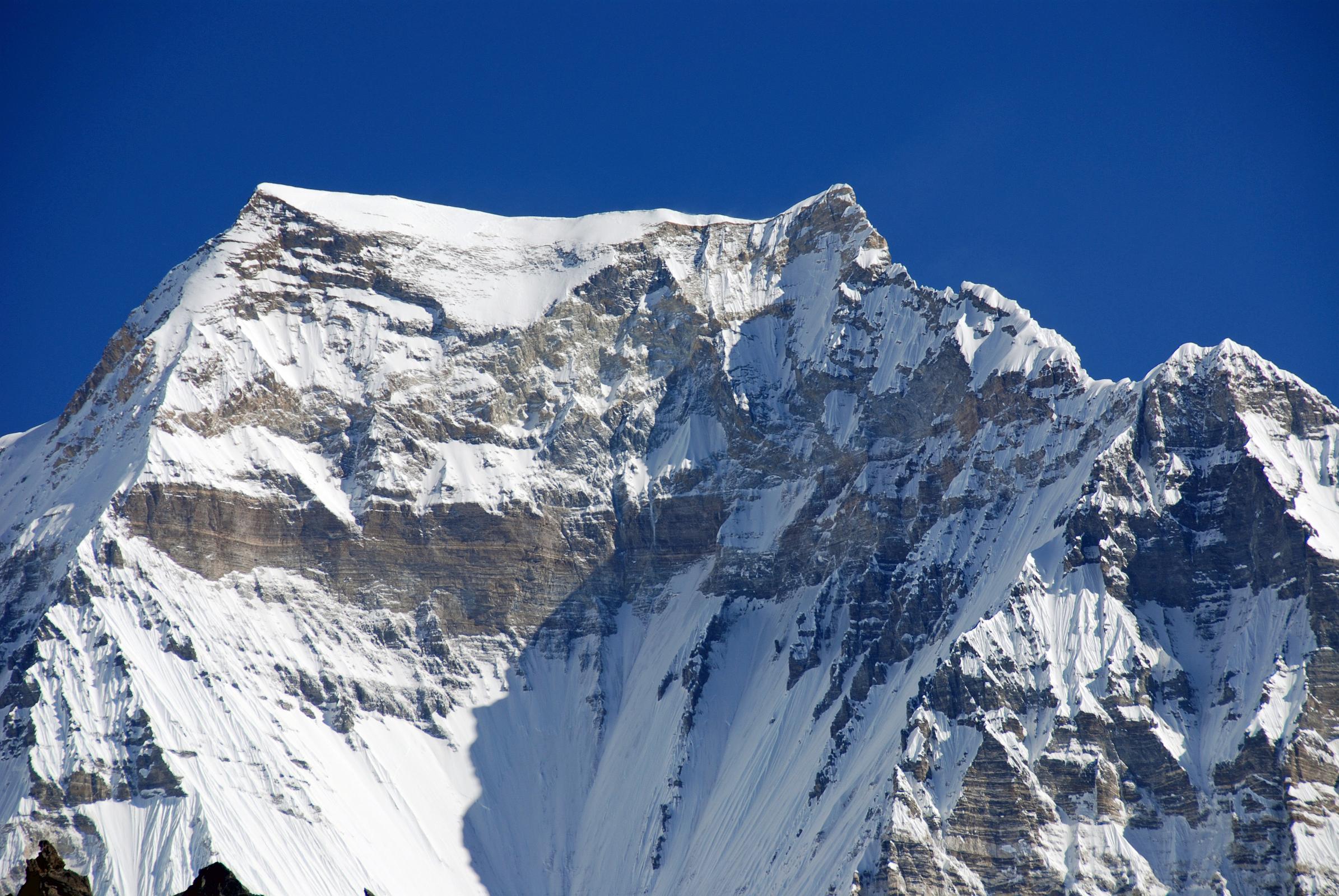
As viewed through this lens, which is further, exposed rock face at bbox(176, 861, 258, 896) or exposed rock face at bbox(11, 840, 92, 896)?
exposed rock face at bbox(176, 861, 258, 896)

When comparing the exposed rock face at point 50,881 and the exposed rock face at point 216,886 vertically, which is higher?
the exposed rock face at point 216,886

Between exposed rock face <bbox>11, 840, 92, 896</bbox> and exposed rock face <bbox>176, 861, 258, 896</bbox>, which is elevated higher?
exposed rock face <bbox>176, 861, 258, 896</bbox>

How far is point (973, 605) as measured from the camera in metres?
192

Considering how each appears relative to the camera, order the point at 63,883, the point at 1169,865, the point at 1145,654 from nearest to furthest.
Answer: the point at 63,883 < the point at 1169,865 < the point at 1145,654

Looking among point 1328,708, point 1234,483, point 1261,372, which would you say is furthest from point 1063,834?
point 1261,372

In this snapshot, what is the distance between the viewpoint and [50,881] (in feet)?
169

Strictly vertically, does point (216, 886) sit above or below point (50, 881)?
above

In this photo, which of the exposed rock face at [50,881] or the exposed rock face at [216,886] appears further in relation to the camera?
the exposed rock face at [216,886]

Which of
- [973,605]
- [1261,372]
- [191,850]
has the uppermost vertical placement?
[1261,372]

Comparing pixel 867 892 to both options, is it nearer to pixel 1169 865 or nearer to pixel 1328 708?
pixel 1169 865

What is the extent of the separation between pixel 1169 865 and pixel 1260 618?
25.6 metres

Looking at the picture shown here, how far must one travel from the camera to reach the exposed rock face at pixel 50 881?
5103cm

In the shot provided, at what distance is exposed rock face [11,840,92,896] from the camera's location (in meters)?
51.0

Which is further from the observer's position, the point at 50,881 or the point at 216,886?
the point at 216,886
